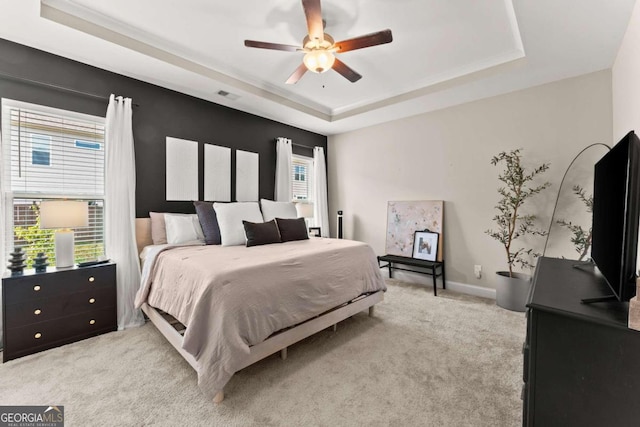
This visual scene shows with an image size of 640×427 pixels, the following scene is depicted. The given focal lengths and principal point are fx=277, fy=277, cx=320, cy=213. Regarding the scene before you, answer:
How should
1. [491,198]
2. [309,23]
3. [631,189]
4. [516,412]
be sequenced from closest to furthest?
[631,189] < [516,412] < [309,23] < [491,198]

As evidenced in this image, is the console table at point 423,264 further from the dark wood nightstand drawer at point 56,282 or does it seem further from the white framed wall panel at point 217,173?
the dark wood nightstand drawer at point 56,282

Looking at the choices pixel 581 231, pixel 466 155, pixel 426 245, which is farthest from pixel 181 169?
pixel 581 231

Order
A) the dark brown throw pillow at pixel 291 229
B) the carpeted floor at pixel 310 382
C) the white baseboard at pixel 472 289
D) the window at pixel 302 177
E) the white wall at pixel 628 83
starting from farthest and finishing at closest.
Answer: the window at pixel 302 177, the white baseboard at pixel 472 289, the dark brown throw pillow at pixel 291 229, the white wall at pixel 628 83, the carpeted floor at pixel 310 382

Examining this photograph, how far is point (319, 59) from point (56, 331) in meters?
3.12

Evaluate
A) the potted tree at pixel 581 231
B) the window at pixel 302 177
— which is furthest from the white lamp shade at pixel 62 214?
the potted tree at pixel 581 231

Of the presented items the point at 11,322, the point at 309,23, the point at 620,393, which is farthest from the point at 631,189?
the point at 11,322

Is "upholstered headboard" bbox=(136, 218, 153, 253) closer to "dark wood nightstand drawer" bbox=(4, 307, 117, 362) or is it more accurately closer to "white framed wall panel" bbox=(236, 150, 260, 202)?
"dark wood nightstand drawer" bbox=(4, 307, 117, 362)

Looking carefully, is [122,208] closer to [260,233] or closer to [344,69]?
[260,233]

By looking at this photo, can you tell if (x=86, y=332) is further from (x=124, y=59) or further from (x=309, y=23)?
(x=309, y=23)

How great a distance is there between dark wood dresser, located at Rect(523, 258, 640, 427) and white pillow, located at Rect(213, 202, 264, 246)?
261 cm

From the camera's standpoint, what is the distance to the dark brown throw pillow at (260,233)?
2.99 meters

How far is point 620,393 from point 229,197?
12.4ft

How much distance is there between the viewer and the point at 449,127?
3877mm

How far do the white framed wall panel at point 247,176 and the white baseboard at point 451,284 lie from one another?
2483 mm
